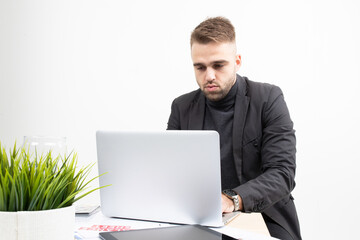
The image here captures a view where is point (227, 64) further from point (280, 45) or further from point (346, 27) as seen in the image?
point (346, 27)

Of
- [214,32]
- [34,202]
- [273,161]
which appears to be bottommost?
[273,161]

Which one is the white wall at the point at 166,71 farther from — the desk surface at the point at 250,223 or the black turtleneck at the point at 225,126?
the desk surface at the point at 250,223

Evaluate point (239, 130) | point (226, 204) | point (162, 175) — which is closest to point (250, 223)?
point (226, 204)

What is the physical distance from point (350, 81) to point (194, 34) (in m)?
1.43

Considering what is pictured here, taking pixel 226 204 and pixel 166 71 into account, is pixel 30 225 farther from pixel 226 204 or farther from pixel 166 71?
pixel 166 71

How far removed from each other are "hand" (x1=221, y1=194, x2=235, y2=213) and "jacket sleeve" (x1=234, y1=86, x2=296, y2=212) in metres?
0.05

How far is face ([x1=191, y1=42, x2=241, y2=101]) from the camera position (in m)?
1.67

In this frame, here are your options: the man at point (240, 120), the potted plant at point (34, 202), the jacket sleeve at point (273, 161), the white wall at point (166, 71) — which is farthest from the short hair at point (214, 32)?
the potted plant at point (34, 202)

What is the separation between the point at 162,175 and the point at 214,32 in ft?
2.75

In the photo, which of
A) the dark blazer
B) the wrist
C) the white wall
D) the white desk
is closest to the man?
the dark blazer

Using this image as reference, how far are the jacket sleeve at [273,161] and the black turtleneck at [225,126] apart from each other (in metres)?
0.08

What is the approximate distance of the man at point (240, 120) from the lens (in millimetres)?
1591

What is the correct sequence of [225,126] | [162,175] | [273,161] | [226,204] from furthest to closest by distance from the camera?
[225,126], [273,161], [226,204], [162,175]

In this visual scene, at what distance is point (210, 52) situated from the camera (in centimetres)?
166
